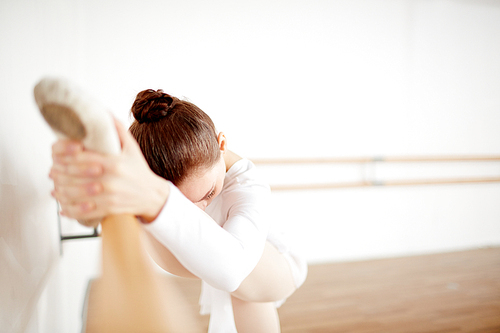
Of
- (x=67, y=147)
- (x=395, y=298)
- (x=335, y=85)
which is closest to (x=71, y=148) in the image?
(x=67, y=147)

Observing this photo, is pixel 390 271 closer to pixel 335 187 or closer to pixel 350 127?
pixel 335 187

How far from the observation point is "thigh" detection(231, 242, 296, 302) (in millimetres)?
727

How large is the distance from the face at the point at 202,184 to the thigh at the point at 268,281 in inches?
8.4

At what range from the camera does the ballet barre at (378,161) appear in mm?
2012

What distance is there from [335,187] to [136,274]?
6.55 feet

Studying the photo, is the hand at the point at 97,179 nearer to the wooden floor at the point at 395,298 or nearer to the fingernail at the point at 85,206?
the fingernail at the point at 85,206

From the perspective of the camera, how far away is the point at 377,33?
222cm

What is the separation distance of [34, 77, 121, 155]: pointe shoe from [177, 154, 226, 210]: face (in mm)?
347

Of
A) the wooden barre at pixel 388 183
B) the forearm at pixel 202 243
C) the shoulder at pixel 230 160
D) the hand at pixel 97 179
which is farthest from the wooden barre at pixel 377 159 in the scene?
the hand at pixel 97 179

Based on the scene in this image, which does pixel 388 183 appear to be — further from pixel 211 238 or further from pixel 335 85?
pixel 211 238

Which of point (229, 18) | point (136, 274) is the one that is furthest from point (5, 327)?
point (229, 18)

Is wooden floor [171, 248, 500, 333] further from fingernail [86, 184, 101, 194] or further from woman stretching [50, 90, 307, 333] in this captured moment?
fingernail [86, 184, 101, 194]

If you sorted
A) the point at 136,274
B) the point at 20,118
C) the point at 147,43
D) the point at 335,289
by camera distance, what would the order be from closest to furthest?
the point at 136,274
the point at 20,118
the point at 335,289
the point at 147,43

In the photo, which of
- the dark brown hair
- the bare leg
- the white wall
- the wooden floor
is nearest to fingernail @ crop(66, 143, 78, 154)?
the dark brown hair
